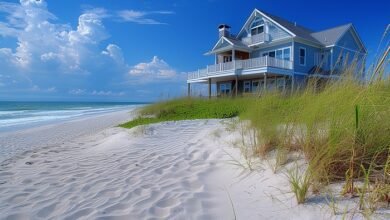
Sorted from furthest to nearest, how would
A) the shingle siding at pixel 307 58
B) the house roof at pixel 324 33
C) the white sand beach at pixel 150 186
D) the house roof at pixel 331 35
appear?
1. the house roof at pixel 331 35
2. the house roof at pixel 324 33
3. the shingle siding at pixel 307 58
4. the white sand beach at pixel 150 186

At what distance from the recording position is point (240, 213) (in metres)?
2.32

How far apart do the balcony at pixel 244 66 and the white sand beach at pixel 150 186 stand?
13033mm

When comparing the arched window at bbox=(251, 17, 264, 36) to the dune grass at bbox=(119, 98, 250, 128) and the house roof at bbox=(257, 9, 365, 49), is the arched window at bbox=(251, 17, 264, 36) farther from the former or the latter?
the dune grass at bbox=(119, 98, 250, 128)

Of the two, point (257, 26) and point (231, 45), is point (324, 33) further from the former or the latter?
point (231, 45)

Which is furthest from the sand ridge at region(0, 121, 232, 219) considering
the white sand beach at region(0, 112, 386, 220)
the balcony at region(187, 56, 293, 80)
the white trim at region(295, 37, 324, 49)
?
the white trim at region(295, 37, 324, 49)

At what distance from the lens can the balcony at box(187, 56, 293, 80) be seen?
17.1 meters

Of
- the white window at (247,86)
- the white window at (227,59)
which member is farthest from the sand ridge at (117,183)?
the white window at (227,59)

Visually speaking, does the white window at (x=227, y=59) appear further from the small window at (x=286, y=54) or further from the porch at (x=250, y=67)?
the small window at (x=286, y=54)

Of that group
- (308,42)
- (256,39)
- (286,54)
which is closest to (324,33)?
(308,42)

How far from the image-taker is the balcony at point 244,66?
56.1ft

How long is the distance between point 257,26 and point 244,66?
6444 millimetres

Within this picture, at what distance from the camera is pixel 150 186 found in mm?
3201

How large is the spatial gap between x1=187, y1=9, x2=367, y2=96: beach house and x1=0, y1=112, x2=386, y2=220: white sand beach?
13.8m

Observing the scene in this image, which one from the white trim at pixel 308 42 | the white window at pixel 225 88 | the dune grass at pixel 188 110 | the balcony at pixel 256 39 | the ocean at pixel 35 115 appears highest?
the balcony at pixel 256 39
